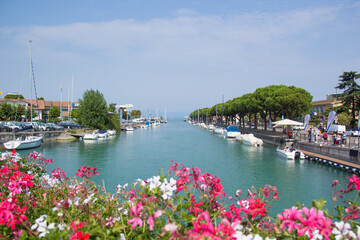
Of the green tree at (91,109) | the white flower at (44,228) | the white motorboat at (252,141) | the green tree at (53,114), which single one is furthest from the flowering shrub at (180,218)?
the green tree at (53,114)

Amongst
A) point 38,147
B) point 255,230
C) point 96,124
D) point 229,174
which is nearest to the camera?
point 255,230

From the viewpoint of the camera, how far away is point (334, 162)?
2047 centimetres

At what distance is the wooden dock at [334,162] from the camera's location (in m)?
18.1

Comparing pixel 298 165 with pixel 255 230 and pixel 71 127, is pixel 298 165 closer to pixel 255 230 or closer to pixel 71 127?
pixel 255 230

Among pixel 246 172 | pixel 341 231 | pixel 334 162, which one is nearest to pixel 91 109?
pixel 246 172

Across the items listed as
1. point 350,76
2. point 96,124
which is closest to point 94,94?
point 96,124

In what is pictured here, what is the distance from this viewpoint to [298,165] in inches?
881

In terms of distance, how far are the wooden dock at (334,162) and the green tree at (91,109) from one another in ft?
127

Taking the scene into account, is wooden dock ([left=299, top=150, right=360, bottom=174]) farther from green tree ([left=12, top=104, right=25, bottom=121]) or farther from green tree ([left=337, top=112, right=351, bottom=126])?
green tree ([left=12, top=104, right=25, bottom=121])

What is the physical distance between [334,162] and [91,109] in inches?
1680

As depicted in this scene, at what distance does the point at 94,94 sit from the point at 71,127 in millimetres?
7823

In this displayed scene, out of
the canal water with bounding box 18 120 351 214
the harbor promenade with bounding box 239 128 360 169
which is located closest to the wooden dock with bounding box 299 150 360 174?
the harbor promenade with bounding box 239 128 360 169

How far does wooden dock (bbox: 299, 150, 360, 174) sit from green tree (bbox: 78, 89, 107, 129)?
38.8 m

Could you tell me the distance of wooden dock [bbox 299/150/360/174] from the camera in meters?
18.1
